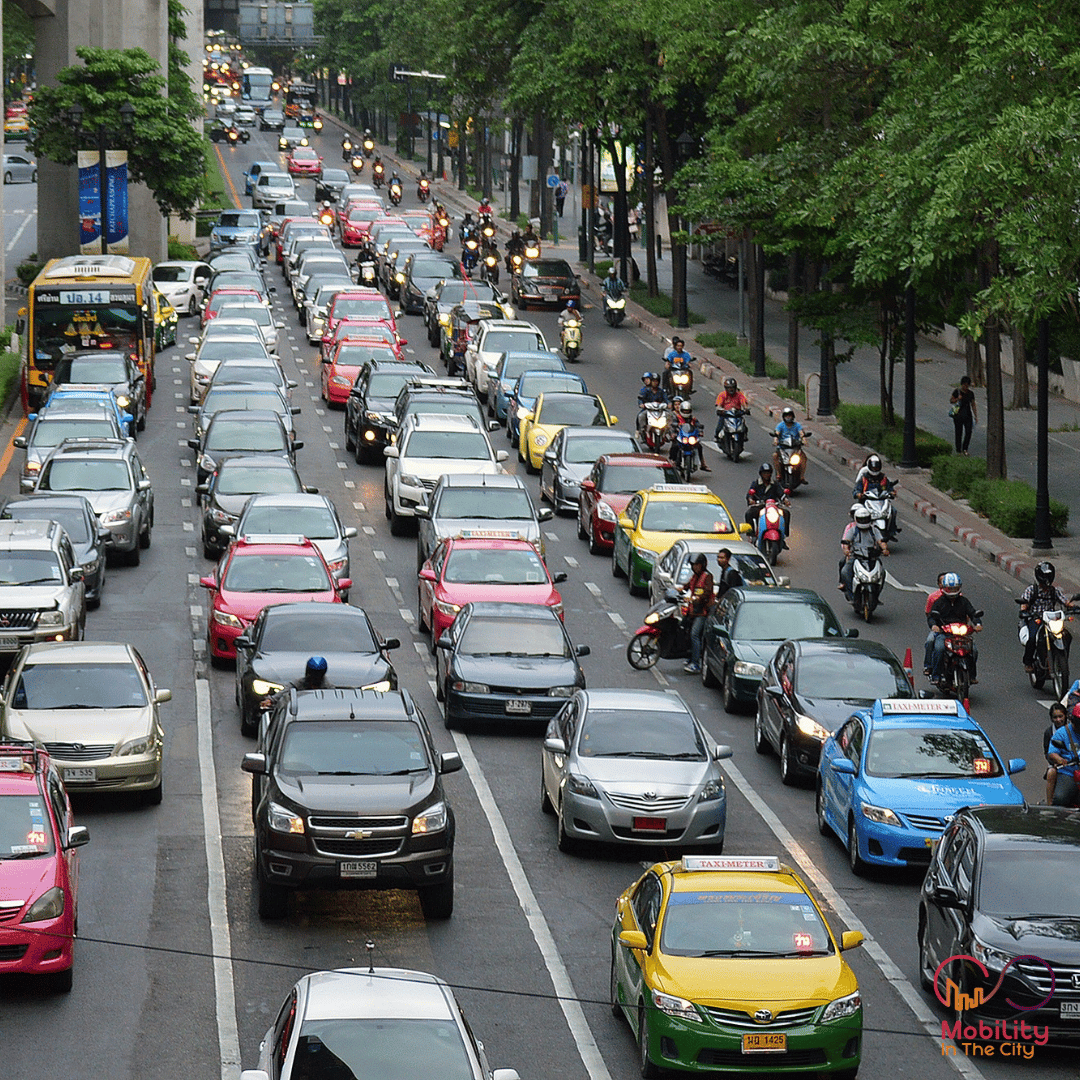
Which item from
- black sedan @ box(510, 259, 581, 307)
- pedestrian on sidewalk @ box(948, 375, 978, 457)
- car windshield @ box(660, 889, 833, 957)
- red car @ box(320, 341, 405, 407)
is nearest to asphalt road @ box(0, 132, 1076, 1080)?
car windshield @ box(660, 889, 833, 957)

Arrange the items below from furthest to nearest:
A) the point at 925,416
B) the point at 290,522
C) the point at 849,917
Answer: the point at 925,416 < the point at 290,522 < the point at 849,917

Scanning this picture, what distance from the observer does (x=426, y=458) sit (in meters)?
36.4

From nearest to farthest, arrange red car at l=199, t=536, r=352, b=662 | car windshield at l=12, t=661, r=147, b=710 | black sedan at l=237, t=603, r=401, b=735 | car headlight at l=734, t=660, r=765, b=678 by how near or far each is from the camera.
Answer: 1. car windshield at l=12, t=661, r=147, b=710
2. black sedan at l=237, t=603, r=401, b=735
3. car headlight at l=734, t=660, r=765, b=678
4. red car at l=199, t=536, r=352, b=662

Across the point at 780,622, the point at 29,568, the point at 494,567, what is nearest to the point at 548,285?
the point at 494,567

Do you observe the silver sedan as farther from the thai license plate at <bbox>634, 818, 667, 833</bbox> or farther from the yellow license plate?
the yellow license plate

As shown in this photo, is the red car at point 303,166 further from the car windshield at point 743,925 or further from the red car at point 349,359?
the car windshield at point 743,925

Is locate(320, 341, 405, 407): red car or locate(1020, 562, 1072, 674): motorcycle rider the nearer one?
locate(1020, 562, 1072, 674): motorcycle rider

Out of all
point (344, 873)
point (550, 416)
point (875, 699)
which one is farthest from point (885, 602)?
point (344, 873)

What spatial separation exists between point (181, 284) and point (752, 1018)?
53.7 meters

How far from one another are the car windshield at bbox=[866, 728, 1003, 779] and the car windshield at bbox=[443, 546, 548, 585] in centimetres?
919

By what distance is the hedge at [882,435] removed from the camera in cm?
4181

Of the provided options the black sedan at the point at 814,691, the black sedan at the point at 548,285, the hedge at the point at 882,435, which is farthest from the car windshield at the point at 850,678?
the black sedan at the point at 548,285

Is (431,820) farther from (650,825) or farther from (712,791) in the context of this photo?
(712,791)

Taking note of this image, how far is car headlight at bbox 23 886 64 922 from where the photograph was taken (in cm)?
1522
